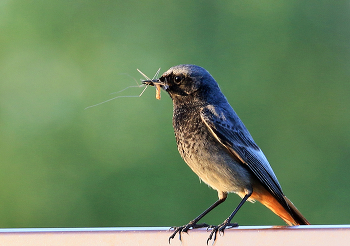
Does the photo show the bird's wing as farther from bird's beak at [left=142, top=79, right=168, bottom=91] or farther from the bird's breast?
bird's beak at [left=142, top=79, right=168, bottom=91]

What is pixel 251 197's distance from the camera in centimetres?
240

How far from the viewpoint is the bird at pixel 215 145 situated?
2.21 m

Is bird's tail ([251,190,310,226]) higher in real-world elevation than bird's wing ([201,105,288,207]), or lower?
lower

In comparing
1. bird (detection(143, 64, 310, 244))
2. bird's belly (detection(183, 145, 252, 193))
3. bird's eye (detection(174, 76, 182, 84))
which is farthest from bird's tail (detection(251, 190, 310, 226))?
bird's eye (detection(174, 76, 182, 84))

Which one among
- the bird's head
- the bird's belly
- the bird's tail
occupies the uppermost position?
the bird's head

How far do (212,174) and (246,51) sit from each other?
257cm

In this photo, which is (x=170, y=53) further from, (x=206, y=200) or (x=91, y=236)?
(x=91, y=236)

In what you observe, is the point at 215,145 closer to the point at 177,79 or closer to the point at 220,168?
the point at 220,168

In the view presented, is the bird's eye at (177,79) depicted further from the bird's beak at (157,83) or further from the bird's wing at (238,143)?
the bird's wing at (238,143)

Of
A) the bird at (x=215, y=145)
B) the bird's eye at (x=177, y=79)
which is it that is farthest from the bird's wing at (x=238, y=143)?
the bird's eye at (x=177, y=79)

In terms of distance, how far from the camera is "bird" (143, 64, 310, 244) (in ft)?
7.25

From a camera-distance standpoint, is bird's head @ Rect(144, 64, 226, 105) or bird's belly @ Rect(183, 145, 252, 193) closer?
bird's belly @ Rect(183, 145, 252, 193)

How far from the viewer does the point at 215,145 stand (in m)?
2.23

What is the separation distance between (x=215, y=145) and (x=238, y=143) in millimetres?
122
